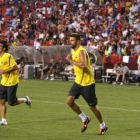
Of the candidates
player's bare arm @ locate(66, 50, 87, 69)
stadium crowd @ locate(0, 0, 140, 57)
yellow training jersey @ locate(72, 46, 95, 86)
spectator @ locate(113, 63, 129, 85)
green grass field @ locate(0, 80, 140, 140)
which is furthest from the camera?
stadium crowd @ locate(0, 0, 140, 57)

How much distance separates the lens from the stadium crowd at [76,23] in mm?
34188

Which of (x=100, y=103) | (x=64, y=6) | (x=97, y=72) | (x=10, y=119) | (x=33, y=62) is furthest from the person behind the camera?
(x=64, y=6)

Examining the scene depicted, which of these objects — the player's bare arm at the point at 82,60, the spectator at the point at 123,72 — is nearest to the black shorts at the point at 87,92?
the player's bare arm at the point at 82,60

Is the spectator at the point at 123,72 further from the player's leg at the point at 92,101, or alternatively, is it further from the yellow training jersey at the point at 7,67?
the player's leg at the point at 92,101

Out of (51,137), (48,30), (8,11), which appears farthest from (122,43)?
(51,137)

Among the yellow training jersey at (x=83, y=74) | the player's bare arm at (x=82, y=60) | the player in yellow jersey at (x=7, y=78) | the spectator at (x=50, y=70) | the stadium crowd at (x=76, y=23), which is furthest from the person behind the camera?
the stadium crowd at (x=76, y=23)

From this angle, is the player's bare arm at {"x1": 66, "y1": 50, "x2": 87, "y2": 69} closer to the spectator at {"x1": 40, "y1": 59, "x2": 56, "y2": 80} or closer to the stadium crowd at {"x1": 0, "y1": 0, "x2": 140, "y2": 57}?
the stadium crowd at {"x1": 0, "y1": 0, "x2": 140, "y2": 57}

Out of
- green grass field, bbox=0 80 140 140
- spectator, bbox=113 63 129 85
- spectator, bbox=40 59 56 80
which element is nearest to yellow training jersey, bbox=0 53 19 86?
green grass field, bbox=0 80 140 140

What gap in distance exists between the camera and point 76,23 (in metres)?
39.3

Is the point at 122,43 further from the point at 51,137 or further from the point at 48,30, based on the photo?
the point at 51,137

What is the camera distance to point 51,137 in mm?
10898

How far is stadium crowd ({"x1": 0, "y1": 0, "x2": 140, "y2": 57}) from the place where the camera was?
34.2 m

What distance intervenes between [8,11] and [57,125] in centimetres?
3632

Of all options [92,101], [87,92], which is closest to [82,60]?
[87,92]
